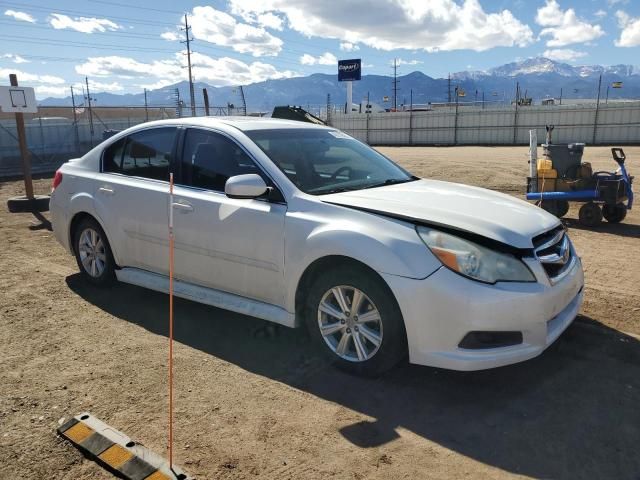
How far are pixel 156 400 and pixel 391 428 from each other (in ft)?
4.81

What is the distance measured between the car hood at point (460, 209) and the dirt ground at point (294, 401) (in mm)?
969

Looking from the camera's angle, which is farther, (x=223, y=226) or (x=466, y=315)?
(x=223, y=226)

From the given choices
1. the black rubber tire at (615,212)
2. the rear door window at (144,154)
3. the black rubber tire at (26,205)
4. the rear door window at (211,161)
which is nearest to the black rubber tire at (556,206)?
the black rubber tire at (615,212)

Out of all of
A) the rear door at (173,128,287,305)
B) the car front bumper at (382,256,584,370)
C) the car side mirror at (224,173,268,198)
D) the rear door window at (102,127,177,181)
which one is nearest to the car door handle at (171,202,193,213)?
the rear door at (173,128,287,305)

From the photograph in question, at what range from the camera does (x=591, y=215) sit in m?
8.62

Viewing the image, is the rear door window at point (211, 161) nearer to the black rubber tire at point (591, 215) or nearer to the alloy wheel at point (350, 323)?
the alloy wheel at point (350, 323)

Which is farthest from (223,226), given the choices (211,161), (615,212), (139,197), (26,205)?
(26,205)

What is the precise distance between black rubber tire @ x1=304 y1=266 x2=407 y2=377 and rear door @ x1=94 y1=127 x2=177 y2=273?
63.4 inches

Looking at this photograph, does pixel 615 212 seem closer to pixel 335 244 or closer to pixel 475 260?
pixel 475 260

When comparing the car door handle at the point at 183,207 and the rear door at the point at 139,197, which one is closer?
the car door handle at the point at 183,207

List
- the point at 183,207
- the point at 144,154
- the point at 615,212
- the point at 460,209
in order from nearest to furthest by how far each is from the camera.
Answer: the point at 460,209 < the point at 183,207 < the point at 144,154 < the point at 615,212

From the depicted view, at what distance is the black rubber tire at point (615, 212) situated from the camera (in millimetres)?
8719

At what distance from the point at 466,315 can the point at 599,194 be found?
656 cm

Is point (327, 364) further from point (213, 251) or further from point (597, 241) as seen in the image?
point (597, 241)
